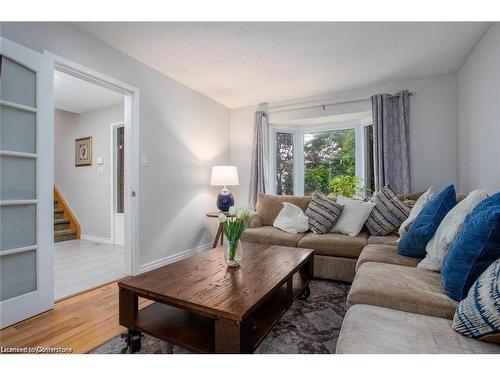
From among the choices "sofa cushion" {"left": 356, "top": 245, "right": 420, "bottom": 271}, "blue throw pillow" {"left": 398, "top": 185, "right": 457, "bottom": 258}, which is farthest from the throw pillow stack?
"sofa cushion" {"left": 356, "top": 245, "right": 420, "bottom": 271}

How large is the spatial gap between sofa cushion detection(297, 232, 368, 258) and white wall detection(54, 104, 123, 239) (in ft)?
10.9

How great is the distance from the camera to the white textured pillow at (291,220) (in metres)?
2.97

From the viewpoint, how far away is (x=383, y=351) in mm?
852

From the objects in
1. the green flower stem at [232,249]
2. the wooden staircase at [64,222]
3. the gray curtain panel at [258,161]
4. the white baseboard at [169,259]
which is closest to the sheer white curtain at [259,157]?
the gray curtain panel at [258,161]

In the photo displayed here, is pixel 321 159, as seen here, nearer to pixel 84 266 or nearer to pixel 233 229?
pixel 233 229

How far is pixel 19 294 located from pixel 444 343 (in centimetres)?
240

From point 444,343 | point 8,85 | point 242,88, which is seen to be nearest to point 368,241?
point 444,343

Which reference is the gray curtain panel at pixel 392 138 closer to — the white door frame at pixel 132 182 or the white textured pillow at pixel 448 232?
the white textured pillow at pixel 448 232

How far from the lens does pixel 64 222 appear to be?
4578mm

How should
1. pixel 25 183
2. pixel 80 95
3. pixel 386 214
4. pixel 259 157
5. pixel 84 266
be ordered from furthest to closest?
pixel 259 157
pixel 80 95
pixel 84 266
pixel 386 214
pixel 25 183

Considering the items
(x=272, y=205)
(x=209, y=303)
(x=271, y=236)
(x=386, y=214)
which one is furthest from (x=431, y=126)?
(x=209, y=303)

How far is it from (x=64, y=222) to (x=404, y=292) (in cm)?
519

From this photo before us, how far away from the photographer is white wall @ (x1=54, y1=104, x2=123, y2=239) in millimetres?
4301

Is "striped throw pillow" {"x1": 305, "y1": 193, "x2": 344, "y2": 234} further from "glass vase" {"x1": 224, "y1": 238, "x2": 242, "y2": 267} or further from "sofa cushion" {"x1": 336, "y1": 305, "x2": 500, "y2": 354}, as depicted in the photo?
"sofa cushion" {"x1": 336, "y1": 305, "x2": 500, "y2": 354}
